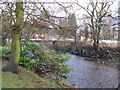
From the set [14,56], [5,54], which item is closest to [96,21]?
[14,56]

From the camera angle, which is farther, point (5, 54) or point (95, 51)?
point (95, 51)

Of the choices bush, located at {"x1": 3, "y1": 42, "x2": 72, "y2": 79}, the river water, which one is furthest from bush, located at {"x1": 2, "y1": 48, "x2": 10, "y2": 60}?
the river water

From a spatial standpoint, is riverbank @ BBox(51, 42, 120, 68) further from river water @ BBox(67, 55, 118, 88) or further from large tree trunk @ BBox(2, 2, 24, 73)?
large tree trunk @ BBox(2, 2, 24, 73)

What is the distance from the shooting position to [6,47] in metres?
5.36

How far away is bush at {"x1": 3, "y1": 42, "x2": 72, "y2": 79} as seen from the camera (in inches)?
179

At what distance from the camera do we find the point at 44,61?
4598mm

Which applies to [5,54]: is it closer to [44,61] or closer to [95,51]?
[44,61]

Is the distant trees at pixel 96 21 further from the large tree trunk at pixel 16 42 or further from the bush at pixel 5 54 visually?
the bush at pixel 5 54

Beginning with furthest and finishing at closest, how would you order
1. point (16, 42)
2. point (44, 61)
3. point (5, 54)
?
1. point (5, 54)
2. point (44, 61)
3. point (16, 42)

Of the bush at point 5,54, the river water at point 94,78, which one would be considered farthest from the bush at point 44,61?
the river water at point 94,78

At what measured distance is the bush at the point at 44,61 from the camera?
455 centimetres

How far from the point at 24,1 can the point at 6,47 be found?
97.6 inches

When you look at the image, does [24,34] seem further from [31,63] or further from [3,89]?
[3,89]

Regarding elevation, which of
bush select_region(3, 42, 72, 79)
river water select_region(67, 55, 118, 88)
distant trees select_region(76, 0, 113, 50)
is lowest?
river water select_region(67, 55, 118, 88)
